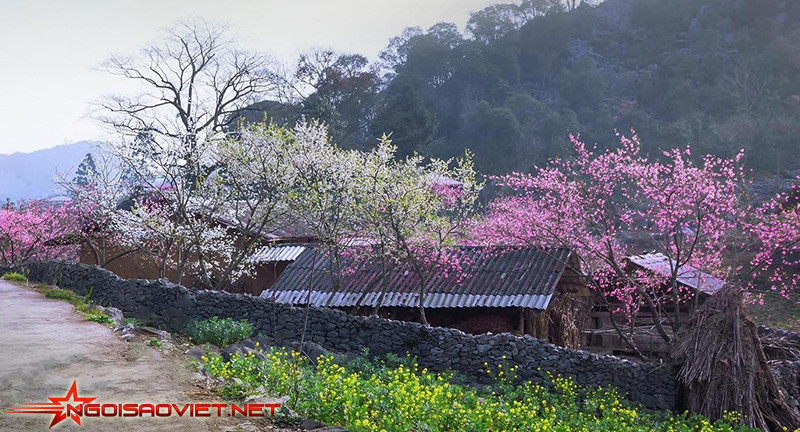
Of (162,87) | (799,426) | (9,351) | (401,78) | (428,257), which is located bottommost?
(799,426)

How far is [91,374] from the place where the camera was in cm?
972

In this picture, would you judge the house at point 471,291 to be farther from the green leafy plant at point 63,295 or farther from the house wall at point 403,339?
the green leafy plant at point 63,295

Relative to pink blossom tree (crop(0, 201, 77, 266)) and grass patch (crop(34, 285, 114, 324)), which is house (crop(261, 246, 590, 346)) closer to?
grass patch (crop(34, 285, 114, 324))

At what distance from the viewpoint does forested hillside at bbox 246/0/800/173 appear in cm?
5094

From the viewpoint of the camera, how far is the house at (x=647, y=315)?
73.7ft

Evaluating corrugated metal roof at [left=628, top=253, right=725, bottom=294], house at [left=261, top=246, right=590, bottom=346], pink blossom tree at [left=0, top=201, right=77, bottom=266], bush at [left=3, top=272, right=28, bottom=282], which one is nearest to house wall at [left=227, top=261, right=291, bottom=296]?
house at [left=261, top=246, right=590, bottom=346]

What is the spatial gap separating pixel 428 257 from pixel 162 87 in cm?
2356

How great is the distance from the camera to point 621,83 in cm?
6456

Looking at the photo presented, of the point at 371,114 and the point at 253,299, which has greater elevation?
the point at 371,114

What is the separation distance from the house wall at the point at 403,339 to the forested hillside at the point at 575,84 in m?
28.6

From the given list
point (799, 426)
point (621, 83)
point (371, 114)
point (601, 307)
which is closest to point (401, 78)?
point (371, 114)

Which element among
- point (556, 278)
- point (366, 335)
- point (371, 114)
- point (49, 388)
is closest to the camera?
point (49, 388)

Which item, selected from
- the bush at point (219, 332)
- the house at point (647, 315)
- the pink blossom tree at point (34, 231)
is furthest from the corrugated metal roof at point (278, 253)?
the pink blossom tree at point (34, 231)

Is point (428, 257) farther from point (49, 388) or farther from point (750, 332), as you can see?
point (49, 388)
